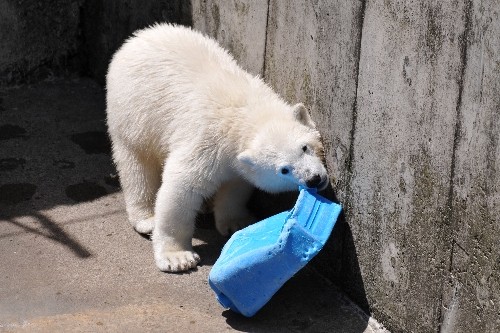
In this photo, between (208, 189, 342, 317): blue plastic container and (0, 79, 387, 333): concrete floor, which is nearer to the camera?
(208, 189, 342, 317): blue plastic container

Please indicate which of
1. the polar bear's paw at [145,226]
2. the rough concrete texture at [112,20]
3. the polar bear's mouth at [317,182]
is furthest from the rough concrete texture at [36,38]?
the polar bear's mouth at [317,182]

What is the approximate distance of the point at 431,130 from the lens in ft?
11.4

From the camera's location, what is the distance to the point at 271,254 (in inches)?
152

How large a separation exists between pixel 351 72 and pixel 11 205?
2.35 metres

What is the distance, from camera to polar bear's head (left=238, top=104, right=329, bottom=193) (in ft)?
13.4

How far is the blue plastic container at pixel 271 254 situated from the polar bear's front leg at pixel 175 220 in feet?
1.31

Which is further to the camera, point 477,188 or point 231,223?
point 231,223


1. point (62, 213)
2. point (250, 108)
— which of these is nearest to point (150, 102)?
point (250, 108)

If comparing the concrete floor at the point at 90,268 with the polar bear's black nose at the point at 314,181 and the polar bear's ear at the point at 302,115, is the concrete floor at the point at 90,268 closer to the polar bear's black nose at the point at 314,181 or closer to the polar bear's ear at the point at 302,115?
the polar bear's black nose at the point at 314,181

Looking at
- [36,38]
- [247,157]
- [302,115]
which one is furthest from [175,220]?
[36,38]

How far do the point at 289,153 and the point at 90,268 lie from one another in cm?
127

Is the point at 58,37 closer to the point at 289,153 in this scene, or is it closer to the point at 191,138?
the point at 191,138

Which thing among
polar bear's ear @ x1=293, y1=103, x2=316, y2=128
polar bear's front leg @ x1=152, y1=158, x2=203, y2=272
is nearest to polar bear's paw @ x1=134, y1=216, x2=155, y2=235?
polar bear's front leg @ x1=152, y1=158, x2=203, y2=272

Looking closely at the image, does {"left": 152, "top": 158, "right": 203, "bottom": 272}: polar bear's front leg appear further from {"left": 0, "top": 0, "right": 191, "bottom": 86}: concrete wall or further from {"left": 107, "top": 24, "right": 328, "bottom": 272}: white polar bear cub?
{"left": 0, "top": 0, "right": 191, "bottom": 86}: concrete wall
